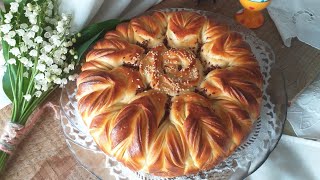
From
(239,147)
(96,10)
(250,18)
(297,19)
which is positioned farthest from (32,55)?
(297,19)

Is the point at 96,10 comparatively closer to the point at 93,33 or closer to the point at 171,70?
the point at 93,33

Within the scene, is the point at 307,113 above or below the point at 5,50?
below

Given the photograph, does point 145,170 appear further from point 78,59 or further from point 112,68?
point 78,59

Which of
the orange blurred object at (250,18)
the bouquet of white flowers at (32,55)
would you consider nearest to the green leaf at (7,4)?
the bouquet of white flowers at (32,55)

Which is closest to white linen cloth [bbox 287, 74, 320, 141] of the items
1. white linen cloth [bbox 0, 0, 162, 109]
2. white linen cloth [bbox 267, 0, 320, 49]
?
→ white linen cloth [bbox 267, 0, 320, 49]

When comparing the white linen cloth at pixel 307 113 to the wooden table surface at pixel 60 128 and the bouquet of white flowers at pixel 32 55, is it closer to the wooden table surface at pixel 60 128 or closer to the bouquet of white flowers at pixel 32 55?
the wooden table surface at pixel 60 128

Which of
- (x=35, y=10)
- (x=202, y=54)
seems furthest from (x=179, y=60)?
(x=35, y=10)
